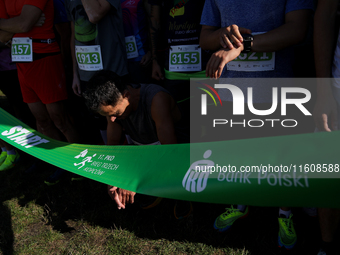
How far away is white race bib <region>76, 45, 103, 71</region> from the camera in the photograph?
282 centimetres

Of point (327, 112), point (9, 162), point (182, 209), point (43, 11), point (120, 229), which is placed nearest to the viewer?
point (327, 112)

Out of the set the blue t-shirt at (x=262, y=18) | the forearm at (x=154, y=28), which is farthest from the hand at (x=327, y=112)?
the forearm at (x=154, y=28)

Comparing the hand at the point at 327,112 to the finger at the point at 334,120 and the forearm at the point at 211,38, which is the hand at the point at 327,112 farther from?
the forearm at the point at 211,38

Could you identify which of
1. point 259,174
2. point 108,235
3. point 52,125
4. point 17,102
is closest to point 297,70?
point 259,174

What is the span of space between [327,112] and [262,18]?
761 mm

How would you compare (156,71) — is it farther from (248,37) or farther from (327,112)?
(327,112)

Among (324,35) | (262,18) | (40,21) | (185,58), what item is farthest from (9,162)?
(324,35)

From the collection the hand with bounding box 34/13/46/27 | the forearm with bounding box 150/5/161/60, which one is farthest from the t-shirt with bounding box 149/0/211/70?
the hand with bounding box 34/13/46/27

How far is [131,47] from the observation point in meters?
3.12

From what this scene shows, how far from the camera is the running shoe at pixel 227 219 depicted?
7.43 ft

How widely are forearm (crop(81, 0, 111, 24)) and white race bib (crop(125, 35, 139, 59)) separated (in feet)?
1.72

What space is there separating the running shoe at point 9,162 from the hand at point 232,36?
3.73m

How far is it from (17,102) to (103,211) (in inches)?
107

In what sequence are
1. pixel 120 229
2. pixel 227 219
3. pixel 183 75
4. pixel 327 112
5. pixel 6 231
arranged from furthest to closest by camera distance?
1. pixel 183 75
2. pixel 6 231
3. pixel 120 229
4. pixel 227 219
5. pixel 327 112
